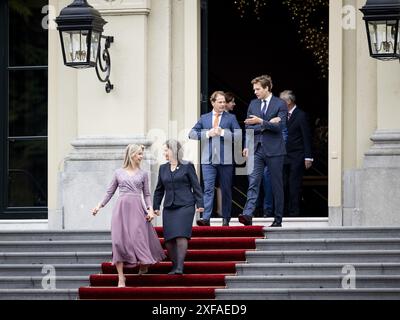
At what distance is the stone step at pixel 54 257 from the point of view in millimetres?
20641

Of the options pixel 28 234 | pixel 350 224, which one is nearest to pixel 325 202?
pixel 350 224

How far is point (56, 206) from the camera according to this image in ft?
75.3

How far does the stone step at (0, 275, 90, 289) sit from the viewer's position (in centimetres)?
2012

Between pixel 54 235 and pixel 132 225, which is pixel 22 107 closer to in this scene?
pixel 54 235

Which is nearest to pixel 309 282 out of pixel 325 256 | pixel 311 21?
pixel 325 256

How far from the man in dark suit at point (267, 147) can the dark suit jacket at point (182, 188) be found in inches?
44.0

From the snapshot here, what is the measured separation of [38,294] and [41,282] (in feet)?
1.06

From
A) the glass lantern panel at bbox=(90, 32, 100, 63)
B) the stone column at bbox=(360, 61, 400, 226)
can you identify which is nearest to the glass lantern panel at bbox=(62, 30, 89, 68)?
the glass lantern panel at bbox=(90, 32, 100, 63)

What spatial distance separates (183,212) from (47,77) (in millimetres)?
4413

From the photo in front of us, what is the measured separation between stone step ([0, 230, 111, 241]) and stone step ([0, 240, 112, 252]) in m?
0.13

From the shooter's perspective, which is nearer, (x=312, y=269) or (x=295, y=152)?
(x=312, y=269)

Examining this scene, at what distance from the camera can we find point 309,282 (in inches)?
761

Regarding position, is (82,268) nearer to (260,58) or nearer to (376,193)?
(376,193)

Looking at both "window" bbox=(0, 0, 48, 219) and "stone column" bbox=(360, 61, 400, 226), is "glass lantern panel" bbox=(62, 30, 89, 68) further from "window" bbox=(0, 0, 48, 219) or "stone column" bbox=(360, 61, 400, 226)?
"stone column" bbox=(360, 61, 400, 226)
